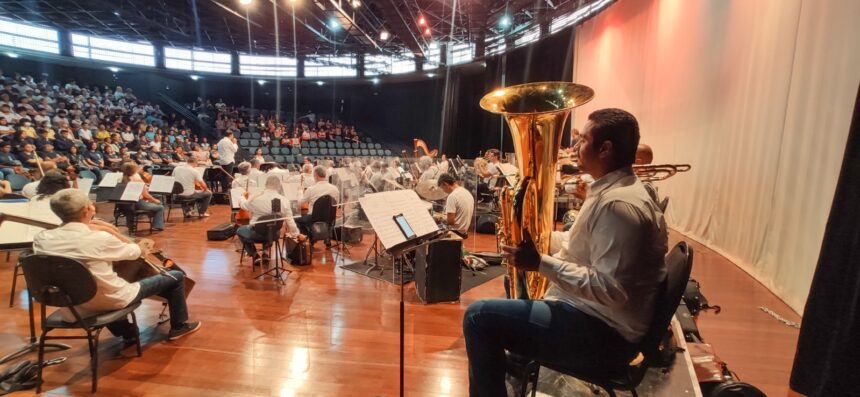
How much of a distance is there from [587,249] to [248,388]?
2.35 metres

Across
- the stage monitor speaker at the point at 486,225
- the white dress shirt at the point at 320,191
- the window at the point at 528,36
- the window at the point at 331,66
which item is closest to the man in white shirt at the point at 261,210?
the white dress shirt at the point at 320,191

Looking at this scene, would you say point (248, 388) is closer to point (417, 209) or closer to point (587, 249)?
point (417, 209)

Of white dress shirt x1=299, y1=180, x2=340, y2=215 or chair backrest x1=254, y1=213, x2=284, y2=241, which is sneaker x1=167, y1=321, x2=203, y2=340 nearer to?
chair backrest x1=254, y1=213, x2=284, y2=241

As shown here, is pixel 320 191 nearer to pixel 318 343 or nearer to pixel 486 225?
pixel 318 343

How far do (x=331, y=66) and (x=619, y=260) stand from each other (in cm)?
2119

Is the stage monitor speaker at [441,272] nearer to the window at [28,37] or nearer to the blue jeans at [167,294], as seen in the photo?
the blue jeans at [167,294]

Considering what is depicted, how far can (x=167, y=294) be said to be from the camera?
3.22m

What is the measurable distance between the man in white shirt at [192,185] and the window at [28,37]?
12.8 m

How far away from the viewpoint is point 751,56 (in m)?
4.64

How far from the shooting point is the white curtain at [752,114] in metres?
3.31

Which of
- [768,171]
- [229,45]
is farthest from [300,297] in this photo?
[229,45]

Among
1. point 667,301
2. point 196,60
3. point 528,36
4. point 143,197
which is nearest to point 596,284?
point 667,301

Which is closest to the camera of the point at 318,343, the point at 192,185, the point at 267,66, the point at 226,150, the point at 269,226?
the point at 318,343

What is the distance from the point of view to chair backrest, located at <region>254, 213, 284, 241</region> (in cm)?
471
